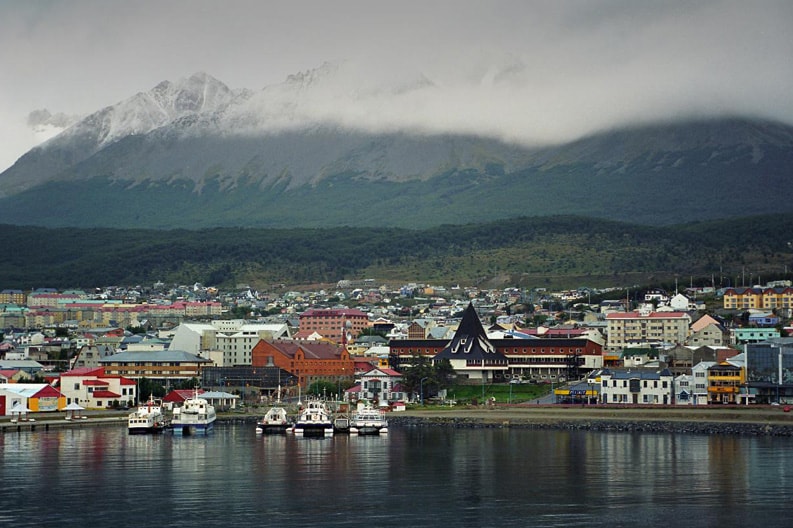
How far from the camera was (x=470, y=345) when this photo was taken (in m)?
117

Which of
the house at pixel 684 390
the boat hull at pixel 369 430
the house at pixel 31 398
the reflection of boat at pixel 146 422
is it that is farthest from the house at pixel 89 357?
the house at pixel 684 390

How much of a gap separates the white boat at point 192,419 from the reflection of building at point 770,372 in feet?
118

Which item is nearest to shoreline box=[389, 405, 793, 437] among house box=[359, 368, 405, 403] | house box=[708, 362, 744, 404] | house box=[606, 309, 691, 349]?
house box=[708, 362, 744, 404]

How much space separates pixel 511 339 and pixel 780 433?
141 ft

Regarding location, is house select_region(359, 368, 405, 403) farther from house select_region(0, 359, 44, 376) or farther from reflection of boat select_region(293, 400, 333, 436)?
house select_region(0, 359, 44, 376)

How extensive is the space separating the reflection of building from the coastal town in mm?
89

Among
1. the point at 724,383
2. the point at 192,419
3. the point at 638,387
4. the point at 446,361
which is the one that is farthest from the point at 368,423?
the point at 446,361

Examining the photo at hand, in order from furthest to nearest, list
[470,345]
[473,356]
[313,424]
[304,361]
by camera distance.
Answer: [304,361]
[470,345]
[473,356]
[313,424]

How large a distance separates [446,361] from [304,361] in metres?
14.4

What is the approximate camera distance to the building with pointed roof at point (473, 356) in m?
116

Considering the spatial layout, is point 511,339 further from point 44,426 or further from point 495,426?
point 44,426

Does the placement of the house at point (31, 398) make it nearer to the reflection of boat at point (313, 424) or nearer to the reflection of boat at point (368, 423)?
the reflection of boat at point (313, 424)

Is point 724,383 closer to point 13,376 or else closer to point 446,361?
point 446,361

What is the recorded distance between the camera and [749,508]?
52875 millimetres
